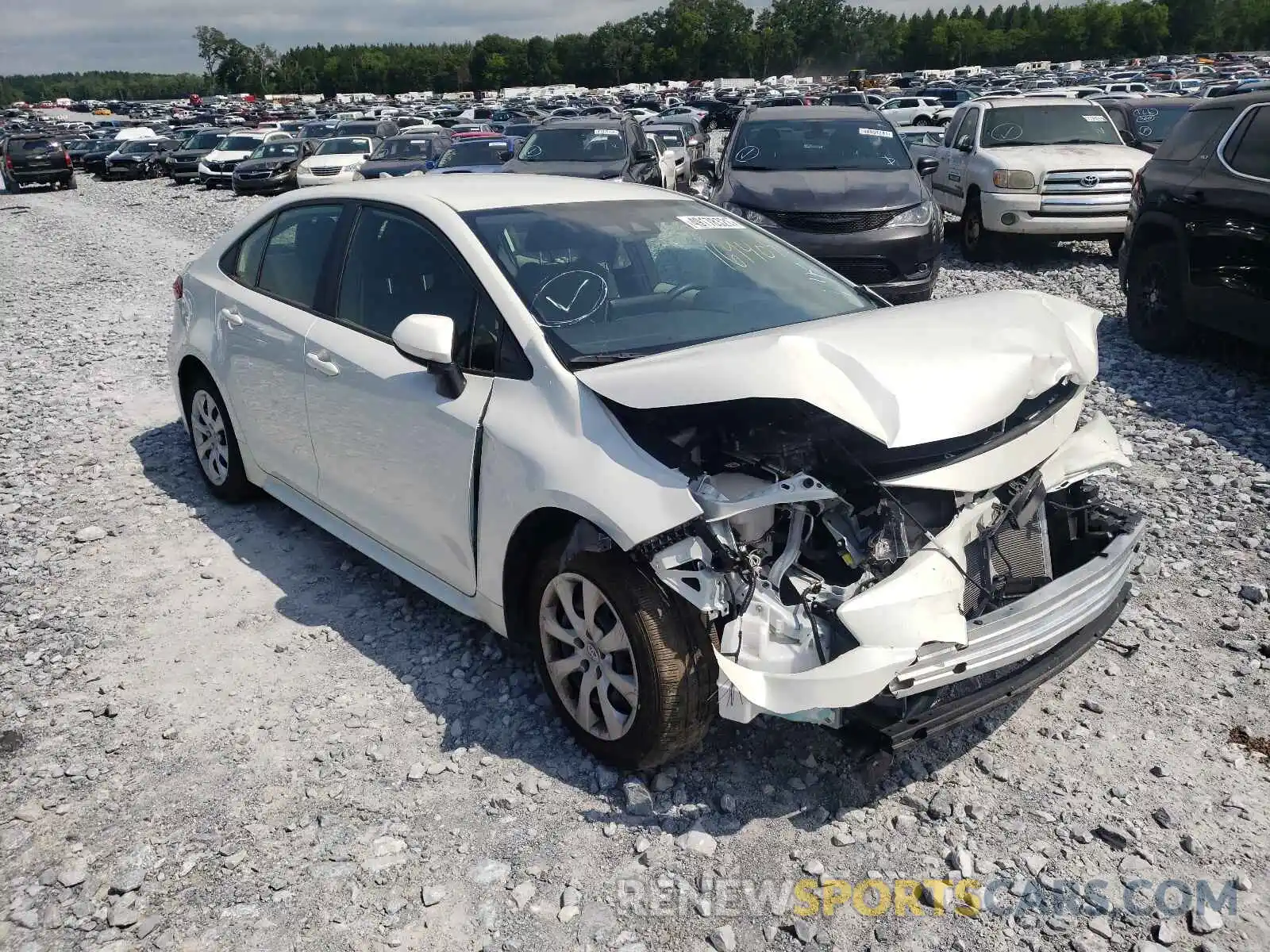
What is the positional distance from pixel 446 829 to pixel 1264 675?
2947 millimetres

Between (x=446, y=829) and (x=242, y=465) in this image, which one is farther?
(x=242, y=465)

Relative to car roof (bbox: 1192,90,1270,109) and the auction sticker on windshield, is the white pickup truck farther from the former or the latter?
the auction sticker on windshield

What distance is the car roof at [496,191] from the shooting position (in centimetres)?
398

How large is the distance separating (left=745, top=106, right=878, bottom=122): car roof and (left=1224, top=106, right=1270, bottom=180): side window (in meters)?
4.38

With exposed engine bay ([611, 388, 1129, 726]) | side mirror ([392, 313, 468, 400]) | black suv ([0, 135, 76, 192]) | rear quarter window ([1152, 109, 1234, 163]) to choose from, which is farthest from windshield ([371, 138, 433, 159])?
exposed engine bay ([611, 388, 1129, 726])

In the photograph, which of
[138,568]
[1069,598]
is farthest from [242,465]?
[1069,598]

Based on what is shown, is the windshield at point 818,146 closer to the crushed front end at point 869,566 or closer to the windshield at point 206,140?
the crushed front end at point 869,566

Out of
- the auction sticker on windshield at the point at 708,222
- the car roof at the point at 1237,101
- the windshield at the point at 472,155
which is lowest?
the windshield at the point at 472,155

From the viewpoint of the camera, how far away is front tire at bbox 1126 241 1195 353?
24.3 ft

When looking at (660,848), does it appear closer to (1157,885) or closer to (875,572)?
(875,572)

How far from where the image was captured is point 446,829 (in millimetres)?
3045

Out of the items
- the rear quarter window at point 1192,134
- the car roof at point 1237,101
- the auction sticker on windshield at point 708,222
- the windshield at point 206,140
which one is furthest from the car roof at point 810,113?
the windshield at point 206,140

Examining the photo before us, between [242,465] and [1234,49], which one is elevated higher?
[1234,49]

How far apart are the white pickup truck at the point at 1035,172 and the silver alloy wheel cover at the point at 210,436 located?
9103 millimetres
